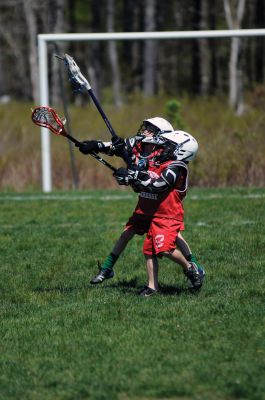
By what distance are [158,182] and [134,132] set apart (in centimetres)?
972

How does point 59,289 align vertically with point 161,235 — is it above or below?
below

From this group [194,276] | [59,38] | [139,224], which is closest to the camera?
[194,276]

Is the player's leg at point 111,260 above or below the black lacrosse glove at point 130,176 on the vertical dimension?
below

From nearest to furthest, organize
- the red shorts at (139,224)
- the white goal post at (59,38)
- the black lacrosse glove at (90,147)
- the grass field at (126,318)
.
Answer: the grass field at (126,318), the black lacrosse glove at (90,147), the red shorts at (139,224), the white goal post at (59,38)

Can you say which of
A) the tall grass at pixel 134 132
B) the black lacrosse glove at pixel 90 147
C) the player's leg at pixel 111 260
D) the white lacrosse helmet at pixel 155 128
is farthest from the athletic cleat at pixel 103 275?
the tall grass at pixel 134 132

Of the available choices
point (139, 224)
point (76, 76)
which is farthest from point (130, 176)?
point (76, 76)

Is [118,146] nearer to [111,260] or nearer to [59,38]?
[111,260]

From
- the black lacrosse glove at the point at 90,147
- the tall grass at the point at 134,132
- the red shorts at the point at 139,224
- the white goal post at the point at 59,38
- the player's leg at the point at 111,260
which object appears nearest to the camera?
the black lacrosse glove at the point at 90,147

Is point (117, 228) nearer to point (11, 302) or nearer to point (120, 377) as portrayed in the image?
point (11, 302)

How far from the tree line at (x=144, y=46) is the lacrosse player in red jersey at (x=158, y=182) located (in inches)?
542

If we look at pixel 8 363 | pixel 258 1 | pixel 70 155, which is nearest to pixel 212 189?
pixel 70 155

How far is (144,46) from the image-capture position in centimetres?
3547

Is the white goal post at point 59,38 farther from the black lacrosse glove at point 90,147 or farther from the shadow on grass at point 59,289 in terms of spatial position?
the black lacrosse glove at point 90,147

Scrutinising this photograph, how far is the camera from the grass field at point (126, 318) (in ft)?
20.7
